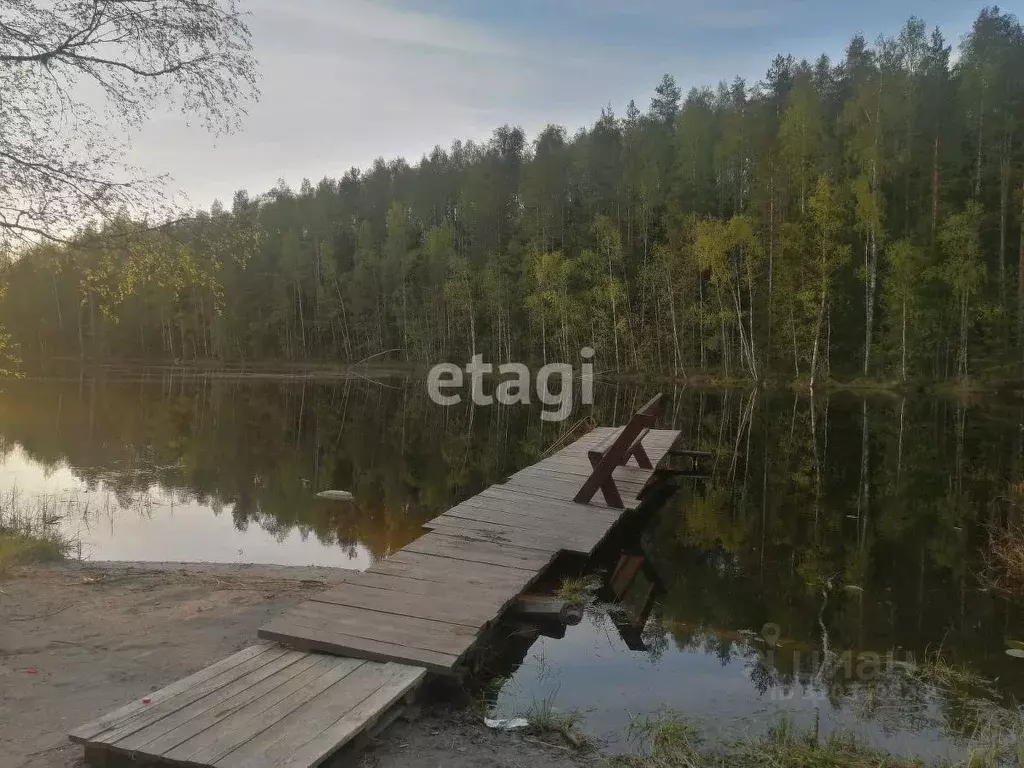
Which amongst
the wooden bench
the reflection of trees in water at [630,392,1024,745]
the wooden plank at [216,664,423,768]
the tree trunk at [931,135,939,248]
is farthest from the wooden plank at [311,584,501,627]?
the tree trunk at [931,135,939,248]

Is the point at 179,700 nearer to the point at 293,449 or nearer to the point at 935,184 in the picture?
the point at 293,449

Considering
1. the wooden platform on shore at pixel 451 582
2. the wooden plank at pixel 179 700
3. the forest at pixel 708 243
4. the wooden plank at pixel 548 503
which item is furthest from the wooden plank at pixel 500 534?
the forest at pixel 708 243

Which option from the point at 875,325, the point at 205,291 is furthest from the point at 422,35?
the point at 205,291

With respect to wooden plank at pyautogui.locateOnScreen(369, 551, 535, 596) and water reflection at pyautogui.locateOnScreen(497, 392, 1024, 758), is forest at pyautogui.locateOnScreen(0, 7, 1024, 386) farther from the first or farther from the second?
water reflection at pyautogui.locateOnScreen(497, 392, 1024, 758)

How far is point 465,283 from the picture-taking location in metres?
50.8

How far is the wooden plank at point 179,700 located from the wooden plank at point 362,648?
0.14 metres

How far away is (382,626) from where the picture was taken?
17.5ft

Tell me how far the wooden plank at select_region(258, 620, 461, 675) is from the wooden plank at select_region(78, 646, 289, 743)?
0.14m

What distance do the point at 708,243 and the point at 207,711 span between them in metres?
37.7

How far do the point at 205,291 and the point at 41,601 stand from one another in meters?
65.7

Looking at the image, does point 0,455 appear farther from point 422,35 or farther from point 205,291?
point 205,291

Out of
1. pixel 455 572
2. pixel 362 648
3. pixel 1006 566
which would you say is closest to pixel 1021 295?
pixel 1006 566

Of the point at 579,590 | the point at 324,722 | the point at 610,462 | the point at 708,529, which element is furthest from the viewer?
the point at 708,529

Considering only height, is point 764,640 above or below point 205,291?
below
